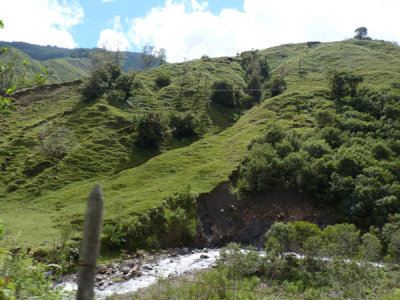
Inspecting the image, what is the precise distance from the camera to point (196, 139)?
7419 centimetres

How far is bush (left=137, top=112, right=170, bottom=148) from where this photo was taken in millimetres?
66500

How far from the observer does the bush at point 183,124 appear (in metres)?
74.2

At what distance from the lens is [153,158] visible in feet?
198

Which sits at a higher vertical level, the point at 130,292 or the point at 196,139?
the point at 196,139

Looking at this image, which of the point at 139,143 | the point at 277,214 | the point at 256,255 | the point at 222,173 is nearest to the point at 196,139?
the point at 139,143

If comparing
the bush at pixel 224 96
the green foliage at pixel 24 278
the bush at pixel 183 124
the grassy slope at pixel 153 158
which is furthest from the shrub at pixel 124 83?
the green foliage at pixel 24 278

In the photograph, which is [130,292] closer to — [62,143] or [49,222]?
[49,222]

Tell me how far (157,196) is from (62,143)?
29.8 m

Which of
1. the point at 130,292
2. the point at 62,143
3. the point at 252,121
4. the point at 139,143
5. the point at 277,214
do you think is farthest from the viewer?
the point at 252,121

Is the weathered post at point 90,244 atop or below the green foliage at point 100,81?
below

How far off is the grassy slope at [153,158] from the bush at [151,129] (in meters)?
4.54

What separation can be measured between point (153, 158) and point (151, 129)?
941cm

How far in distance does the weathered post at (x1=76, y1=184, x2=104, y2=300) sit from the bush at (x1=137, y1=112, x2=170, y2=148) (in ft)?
205

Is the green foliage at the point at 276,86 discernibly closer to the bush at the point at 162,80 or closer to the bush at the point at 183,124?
the bush at the point at 183,124
